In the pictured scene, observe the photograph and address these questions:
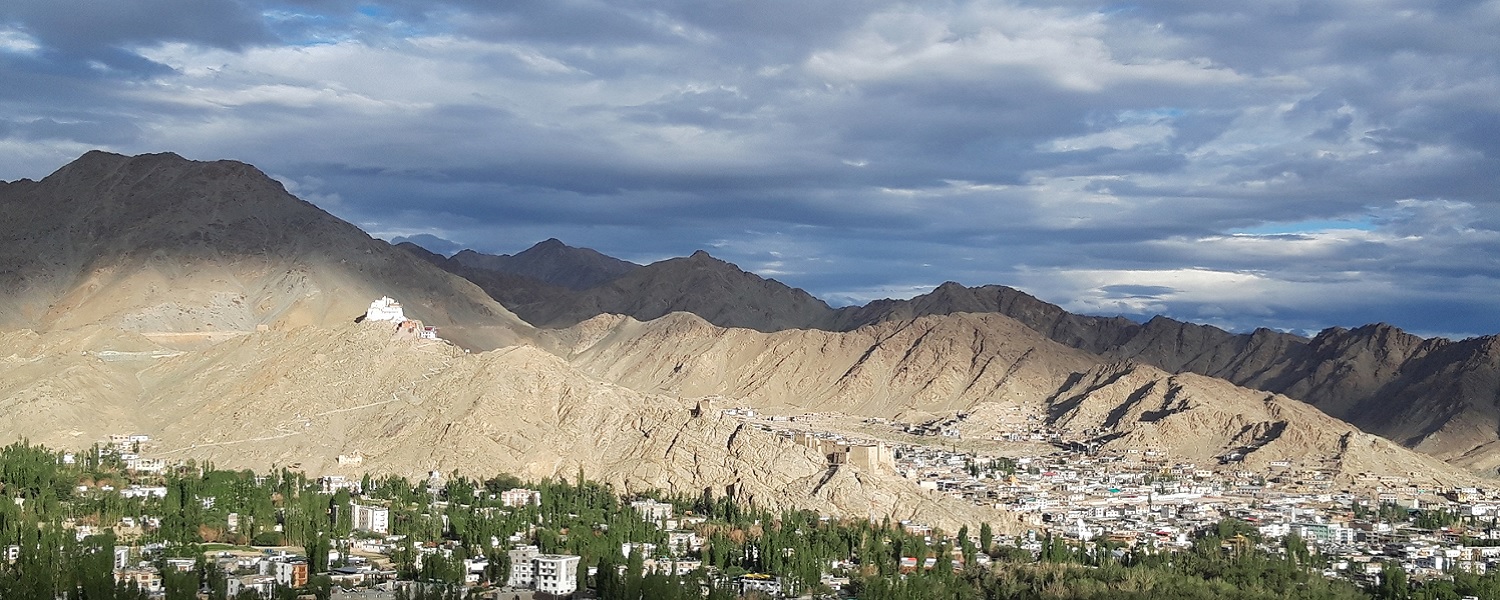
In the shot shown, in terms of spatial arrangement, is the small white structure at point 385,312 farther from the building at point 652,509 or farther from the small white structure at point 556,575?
the small white structure at point 556,575

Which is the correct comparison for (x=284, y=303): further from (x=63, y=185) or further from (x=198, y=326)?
(x=63, y=185)

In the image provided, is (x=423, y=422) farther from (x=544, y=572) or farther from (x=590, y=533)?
(x=544, y=572)

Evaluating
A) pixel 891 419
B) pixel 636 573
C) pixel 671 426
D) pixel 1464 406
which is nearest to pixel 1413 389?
pixel 1464 406

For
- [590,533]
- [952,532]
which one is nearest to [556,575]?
[590,533]

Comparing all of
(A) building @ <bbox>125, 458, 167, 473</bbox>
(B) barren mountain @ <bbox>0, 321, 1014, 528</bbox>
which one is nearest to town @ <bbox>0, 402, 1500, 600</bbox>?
(A) building @ <bbox>125, 458, 167, 473</bbox>

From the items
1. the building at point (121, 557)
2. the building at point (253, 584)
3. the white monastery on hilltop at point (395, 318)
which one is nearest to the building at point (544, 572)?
the building at point (253, 584)

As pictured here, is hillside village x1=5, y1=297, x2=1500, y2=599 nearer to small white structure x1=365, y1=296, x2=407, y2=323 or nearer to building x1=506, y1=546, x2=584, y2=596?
building x1=506, y1=546, x2=584, y2=596
